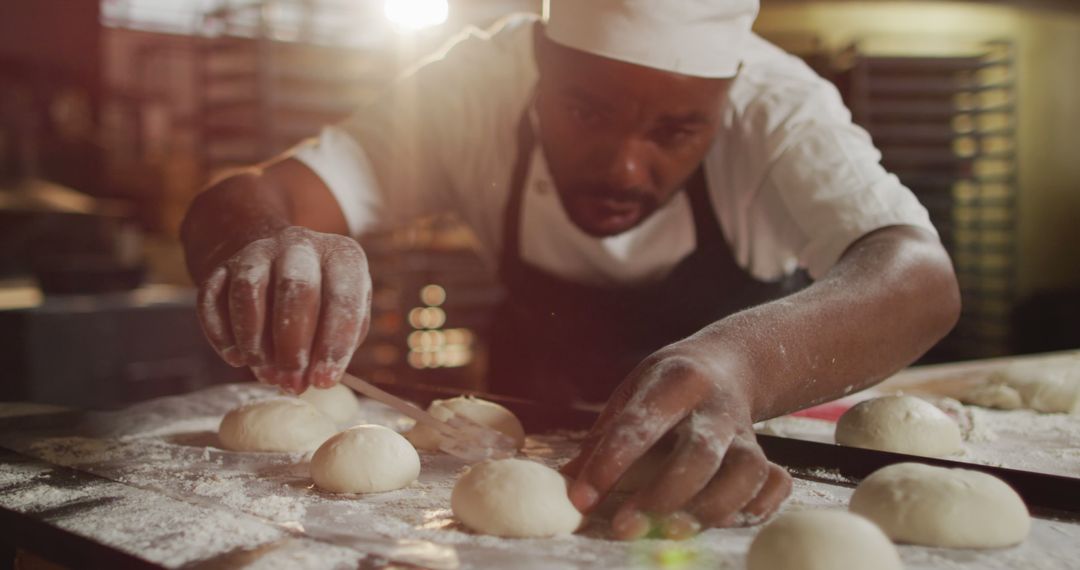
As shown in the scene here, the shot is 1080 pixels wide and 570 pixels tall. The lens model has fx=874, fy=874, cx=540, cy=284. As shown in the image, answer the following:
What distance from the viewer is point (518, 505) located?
1045mm

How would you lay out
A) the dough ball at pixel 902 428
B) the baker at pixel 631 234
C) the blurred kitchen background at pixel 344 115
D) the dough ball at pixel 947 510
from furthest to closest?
the blurred kitchen background at pixel 344 115 → the dough ball at pixel 902 428 → the baker at pixel 631 234 → the dough ball at pixel 947 510

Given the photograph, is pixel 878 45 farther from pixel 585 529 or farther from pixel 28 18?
pixel 28 18

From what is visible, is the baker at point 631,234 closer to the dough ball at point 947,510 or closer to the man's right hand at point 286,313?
the man's right hand at point 286,313

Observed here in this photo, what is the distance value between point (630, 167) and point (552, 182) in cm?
39

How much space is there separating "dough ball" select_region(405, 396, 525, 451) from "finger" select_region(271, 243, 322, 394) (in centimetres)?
29

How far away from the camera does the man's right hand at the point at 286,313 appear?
1.23 meters

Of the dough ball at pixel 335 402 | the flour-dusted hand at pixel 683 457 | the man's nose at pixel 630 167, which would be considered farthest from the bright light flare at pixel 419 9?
the flour-dusted hand at pixel 683 457

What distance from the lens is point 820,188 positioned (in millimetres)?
1688

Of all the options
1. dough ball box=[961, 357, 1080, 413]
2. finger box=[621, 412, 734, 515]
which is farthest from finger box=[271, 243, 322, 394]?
dough ball box=[961, 357, 1080, 413]

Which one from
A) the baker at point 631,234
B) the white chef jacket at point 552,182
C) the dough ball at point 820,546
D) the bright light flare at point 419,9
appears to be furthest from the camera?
the bright light flare at point 419,9

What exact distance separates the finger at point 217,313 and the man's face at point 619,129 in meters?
0.75

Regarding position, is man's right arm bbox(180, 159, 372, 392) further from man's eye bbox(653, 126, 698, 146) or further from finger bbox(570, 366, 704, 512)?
man's eye bbox(653, 126, 698, 146)

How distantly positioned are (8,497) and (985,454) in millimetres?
1491

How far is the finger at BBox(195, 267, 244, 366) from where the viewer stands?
1249 millimetres
